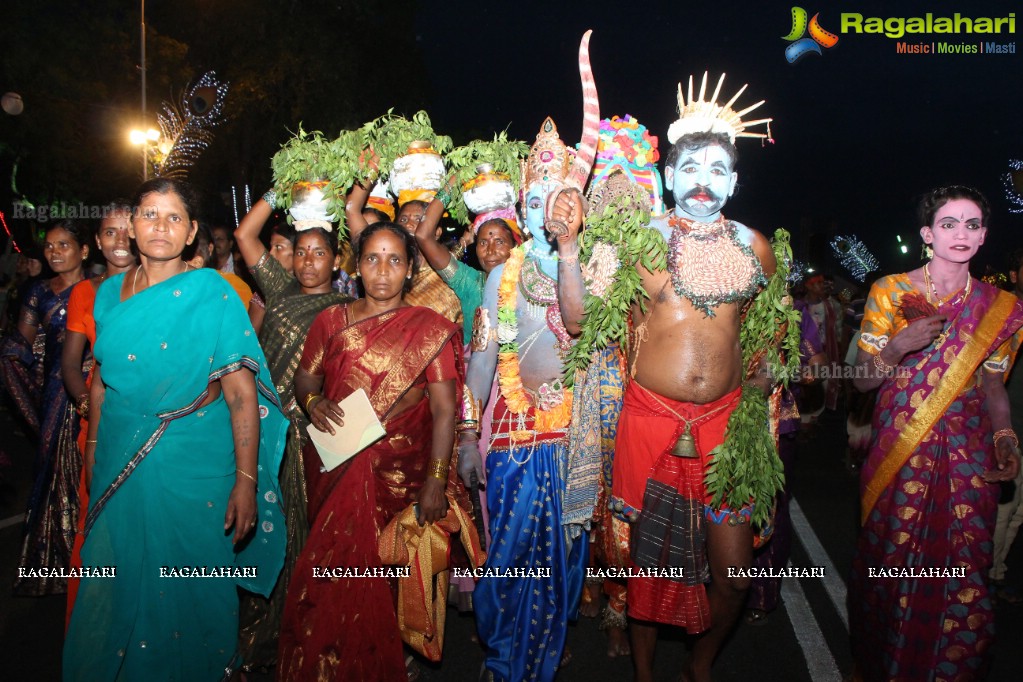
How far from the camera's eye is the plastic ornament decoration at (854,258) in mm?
37303

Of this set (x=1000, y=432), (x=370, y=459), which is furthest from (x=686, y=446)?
(x=1000, y=432)

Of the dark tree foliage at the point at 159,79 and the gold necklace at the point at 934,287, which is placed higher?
the dark tree foliage at the point at 159,79

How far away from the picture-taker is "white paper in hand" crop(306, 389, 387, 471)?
3924 millimetres

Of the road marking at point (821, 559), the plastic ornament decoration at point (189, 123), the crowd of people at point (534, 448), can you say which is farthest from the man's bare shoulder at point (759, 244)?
the plastic ornament decoration at point (189, 123)

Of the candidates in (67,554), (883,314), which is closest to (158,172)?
(67,554)

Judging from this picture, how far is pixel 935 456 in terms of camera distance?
401 centimetres

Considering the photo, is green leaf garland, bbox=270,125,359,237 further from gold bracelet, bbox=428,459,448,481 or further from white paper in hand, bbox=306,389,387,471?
gold bracelet, bbox=428,459,448,481

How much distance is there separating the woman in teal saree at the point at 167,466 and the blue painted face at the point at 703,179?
2.11 meters

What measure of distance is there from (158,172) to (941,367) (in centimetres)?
1791

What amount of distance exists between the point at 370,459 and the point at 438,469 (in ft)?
1.09

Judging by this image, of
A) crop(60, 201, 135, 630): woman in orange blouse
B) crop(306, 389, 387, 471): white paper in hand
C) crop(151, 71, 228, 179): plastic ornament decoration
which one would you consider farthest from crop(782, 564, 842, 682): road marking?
crop(151, 71, 228, 179): plastic ornament decoration

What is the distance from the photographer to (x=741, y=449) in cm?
383

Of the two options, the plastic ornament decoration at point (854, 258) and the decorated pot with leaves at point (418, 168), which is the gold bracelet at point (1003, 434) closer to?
the decorated pot with leaves at point (418, 168)

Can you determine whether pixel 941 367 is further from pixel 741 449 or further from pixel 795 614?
pixel 795 614
